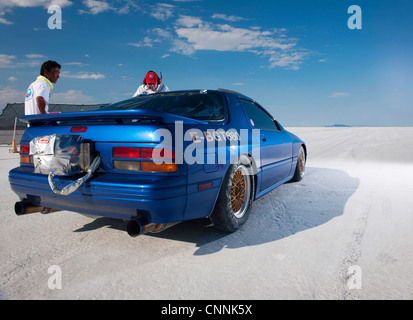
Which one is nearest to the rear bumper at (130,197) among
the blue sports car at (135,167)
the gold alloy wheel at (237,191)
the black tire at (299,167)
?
the blue sports car at (135,167)

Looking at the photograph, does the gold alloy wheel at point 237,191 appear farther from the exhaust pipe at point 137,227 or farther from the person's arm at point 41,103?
the person's arm at point 41,103

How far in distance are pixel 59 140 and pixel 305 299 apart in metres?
2.03

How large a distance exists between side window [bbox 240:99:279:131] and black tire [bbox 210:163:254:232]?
0.74 metres

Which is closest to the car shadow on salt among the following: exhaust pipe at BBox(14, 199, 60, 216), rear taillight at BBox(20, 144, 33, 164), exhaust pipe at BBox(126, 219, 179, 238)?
exhaust pipe at BBox(126, 219, 179, 238)

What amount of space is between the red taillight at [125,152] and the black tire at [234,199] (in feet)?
2.89

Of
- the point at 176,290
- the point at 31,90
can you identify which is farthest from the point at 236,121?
the point at 31,90

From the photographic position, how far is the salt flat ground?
1864 mm

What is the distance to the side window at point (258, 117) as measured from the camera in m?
3.54
